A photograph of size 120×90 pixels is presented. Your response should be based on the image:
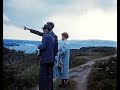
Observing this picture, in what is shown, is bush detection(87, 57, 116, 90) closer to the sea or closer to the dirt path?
the dirt path

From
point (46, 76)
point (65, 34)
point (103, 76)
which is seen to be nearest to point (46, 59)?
point (46, 76)

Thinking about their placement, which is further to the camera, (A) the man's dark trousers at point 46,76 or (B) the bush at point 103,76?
(A) the man's dark trousers at point 46,76

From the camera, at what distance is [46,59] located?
4898mm

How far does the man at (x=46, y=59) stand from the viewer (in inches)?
191

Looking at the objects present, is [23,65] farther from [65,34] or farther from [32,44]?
[65,34]

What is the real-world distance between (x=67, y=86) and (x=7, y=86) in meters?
0.80

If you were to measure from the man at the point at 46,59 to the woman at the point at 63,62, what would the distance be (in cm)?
→ 8

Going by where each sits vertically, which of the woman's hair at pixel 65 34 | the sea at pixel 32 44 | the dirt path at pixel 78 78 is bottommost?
the dirt path at pixel 78 78

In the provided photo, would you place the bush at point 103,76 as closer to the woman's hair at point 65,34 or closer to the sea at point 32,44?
the sea at point 32,44

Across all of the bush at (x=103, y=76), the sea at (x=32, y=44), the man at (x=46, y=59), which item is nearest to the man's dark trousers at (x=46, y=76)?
the man at (x=46, y=59)

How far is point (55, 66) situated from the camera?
492 centimetres

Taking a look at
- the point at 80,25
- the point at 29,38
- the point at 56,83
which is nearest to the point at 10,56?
the point at 29,38

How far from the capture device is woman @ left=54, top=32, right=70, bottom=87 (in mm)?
4898

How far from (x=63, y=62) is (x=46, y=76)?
0.29 meters
